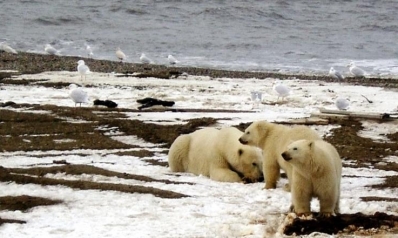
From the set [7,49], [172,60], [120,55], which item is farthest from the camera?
[7,49]

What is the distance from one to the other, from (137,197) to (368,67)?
30078 millimetres

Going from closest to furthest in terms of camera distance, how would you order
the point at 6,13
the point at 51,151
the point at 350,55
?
the point at 51,151 → the point at 350,55 → the point at 6,13

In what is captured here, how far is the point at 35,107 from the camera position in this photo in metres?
17.0

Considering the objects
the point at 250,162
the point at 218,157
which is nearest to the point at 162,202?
the point at 250,162

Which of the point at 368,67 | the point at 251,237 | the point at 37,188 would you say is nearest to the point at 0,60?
the point at 368,67

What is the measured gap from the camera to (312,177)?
757 centimetres

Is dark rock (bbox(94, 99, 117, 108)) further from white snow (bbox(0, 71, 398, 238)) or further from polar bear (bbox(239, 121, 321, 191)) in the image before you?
polar bear (bbox(239, 121, 321, 191))

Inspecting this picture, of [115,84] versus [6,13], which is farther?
[6,13]

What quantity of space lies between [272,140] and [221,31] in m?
43.7

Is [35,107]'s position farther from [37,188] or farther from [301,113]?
[37,188]

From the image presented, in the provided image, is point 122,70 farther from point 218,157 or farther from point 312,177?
point 312,177

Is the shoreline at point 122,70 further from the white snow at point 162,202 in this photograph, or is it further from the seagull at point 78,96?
the white snow at point 162,202

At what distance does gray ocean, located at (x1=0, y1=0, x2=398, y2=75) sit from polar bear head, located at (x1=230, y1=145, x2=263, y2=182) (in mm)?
24974

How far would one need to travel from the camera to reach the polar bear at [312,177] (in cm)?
752
